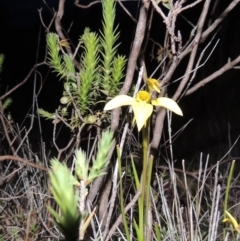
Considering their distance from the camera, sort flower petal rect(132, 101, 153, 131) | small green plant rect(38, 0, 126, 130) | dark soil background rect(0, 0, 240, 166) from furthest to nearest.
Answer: dark soil background rect(0, 0, 240, 166) < small green plant rect(38, 0, 126, 130) < flower petal rect(132, 101, 153, 131)

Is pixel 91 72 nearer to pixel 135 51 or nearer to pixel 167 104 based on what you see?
pixel 135 51

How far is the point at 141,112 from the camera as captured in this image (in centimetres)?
91

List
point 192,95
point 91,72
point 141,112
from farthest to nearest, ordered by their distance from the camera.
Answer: point 192,95, point 91,72, point 141,112

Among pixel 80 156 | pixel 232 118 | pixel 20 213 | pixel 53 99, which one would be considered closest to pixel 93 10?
pixel 53 99

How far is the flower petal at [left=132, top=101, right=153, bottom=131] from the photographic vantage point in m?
0.90

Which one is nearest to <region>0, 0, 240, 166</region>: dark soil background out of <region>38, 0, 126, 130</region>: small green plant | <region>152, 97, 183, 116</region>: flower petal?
<region>38, 0, 126, 130</region>: small green plant

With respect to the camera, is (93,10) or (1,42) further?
(1,42)

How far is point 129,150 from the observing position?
1.44m

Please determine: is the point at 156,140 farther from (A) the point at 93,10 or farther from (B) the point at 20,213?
(A) the point at 93,10

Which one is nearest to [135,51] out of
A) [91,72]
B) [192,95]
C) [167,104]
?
[91,72]

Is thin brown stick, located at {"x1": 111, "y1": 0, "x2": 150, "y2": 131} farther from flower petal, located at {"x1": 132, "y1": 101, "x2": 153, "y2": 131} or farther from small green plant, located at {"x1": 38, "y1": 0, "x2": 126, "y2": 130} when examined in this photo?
flower petal, located at {"x1": 132, "y1": 101, "x2": 153, "y2": 131}

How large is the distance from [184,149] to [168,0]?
229 centimetres

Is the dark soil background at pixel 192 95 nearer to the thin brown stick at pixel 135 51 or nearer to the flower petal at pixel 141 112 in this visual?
the thin brown stick at pixel 135 51

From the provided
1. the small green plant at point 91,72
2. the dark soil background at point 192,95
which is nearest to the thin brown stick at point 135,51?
the small green plant at point 91,72
